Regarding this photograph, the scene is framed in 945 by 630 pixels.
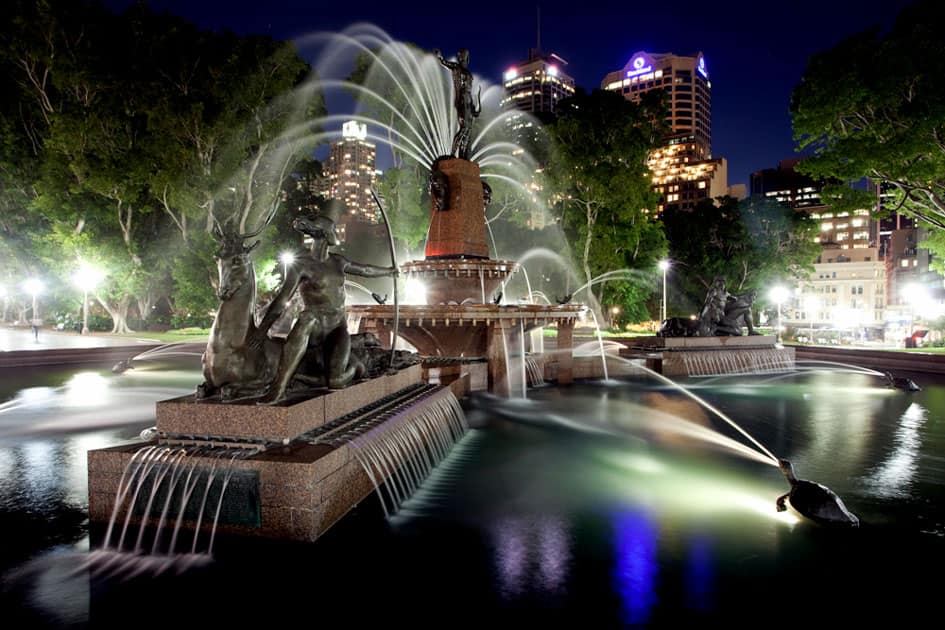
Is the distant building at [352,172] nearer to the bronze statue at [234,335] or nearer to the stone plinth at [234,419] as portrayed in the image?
the bronze statue at [234,335]

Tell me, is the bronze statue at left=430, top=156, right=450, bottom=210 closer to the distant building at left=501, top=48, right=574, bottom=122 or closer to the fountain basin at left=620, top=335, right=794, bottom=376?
the fountain basin at left=620, top=335, right=794, bottom=376

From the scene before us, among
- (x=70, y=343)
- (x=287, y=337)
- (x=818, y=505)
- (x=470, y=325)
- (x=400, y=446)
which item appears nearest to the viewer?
(x=818, y=505)

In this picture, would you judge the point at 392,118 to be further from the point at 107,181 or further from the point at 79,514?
the point at 79,514

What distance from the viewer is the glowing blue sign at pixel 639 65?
164 m

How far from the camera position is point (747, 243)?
5397 centimetres

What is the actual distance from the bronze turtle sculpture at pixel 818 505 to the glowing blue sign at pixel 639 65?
588ft

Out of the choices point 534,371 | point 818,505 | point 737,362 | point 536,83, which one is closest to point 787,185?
point 536,83

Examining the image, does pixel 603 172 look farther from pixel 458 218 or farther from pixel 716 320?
pixel 458 218

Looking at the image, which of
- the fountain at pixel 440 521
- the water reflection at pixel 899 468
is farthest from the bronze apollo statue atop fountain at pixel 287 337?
the water reflection at pixel 899 468

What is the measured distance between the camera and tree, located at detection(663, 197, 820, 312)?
53562 millimetres

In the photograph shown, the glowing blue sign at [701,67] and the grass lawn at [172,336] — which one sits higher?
the glowing blue sign at [701,67]

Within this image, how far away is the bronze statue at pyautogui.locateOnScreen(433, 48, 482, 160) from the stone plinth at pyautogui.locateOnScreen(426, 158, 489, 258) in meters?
0.66

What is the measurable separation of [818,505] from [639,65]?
181 metres

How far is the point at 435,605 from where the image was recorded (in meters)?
4.57
